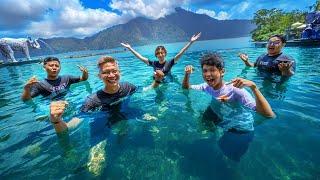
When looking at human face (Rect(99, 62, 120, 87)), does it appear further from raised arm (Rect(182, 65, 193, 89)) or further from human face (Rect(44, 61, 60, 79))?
human face (Rect(44, 61, 60, 79))

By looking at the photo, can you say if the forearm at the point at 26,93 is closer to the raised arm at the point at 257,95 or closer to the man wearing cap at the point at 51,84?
the man wearing cap at the point at 51,84

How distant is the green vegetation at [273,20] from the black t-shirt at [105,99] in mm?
Result: 54762

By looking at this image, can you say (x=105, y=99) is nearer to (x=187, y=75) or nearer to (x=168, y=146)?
(x=168, y=146)

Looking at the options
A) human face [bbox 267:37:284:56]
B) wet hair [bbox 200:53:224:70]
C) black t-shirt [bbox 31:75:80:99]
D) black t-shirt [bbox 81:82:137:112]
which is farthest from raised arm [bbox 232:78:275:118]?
black t-shirt [bbox 31:75:80:99]

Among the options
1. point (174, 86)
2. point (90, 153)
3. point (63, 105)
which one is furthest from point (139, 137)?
point (174, 86)

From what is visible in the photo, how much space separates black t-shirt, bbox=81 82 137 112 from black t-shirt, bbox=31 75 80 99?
139 inches

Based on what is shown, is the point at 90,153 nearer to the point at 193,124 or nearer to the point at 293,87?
the point at 193,124

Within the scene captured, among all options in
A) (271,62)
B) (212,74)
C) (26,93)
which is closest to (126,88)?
(212,74)

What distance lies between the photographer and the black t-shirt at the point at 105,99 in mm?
5871

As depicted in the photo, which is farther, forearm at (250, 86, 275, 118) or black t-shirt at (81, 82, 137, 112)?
black t-shirt at (81, 82, 137, 112)

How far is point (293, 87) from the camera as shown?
366 inches

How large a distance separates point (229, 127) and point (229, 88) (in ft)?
2.78

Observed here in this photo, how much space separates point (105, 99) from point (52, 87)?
3.75m

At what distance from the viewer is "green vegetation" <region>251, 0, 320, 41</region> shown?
57925 millimetres
